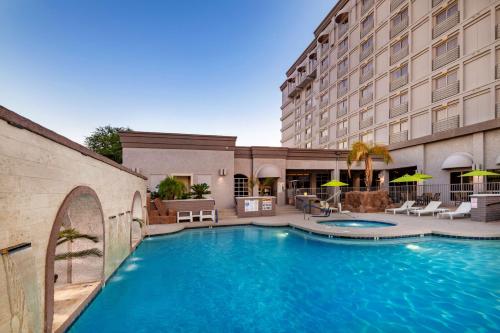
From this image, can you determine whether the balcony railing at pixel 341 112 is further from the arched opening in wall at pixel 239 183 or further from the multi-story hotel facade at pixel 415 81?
the arched opening in wall at pixel 239 183

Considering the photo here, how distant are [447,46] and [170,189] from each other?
2641 centimetres

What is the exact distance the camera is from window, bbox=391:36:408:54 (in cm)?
2500

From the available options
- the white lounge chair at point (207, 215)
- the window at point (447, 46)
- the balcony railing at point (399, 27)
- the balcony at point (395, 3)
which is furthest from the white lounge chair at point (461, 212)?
the balcony at point (395, 3)

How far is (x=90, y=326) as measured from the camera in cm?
497

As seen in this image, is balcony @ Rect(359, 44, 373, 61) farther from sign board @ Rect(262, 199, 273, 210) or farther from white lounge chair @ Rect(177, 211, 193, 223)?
white lounge chair @ Rect(177, 211, 193, 223)

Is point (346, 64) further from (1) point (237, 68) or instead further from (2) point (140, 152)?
(2) point (140, 152)

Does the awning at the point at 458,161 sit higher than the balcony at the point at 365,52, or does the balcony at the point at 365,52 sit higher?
the balcony at the point at 365,52

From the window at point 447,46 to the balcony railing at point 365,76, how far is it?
7573mm

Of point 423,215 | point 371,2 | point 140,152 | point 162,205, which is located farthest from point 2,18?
point 371,2

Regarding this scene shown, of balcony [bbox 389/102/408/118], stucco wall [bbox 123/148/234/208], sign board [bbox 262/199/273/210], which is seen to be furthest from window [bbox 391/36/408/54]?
sign board [bbox 262/199/273/210]

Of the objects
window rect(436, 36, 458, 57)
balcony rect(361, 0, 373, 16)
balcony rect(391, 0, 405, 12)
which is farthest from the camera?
balcony rect(361, 0, 373, 16)

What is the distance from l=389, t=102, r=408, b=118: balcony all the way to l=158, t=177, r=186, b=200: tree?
23606 millimetres

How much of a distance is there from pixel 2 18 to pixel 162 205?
488 inches

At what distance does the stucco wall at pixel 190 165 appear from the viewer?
18.2 meters
